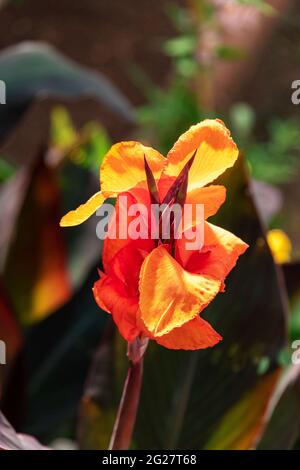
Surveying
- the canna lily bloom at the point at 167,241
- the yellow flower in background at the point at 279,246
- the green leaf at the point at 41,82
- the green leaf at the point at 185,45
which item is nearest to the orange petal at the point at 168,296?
the canna lily bloom at the point at 167,241

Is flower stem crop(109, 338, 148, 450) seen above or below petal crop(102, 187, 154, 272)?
below

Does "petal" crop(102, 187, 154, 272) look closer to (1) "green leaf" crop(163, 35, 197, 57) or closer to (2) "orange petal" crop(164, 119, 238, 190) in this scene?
(2) "orange petal" crop(164, 119, 238, 190)

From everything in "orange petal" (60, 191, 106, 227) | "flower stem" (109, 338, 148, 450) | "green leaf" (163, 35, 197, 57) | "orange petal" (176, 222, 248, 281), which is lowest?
"flower stem" (109, 338, 148, 450)

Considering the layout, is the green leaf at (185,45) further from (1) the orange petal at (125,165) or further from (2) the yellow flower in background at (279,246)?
(1) the orange petal at (125,165)

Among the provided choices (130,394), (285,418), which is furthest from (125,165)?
(285,418)

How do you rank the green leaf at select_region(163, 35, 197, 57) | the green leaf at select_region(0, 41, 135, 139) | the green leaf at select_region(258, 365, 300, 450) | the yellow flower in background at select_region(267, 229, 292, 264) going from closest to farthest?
the green leaf at select_region(258, 365, 300, 450) → the green leaf at select_region(0, 41, 135, 139) → the yellow flower in background at select_region(267, 229, 292, 264) → the green leaf at select_region(163, 35, 197, 57)

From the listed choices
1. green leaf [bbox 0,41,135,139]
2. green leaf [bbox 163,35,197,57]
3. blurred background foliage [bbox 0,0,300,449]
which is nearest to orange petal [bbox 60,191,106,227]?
blurred background foliage [bbox 0,0,300,449]
